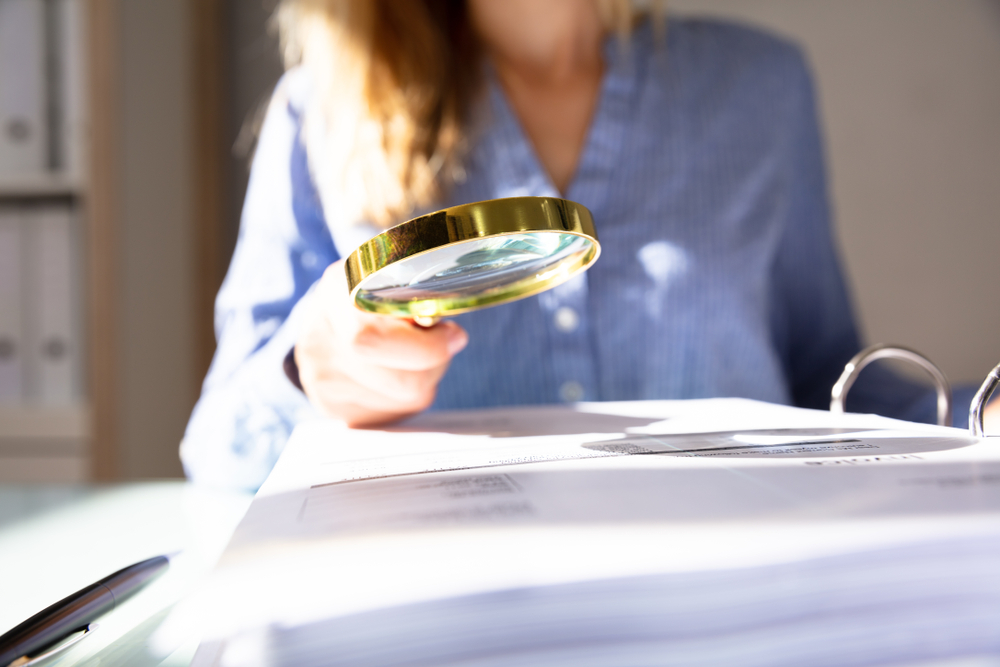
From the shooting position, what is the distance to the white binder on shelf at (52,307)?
129 cm

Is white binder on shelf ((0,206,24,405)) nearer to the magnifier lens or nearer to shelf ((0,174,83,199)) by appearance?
shelf ((0,174,83,199))

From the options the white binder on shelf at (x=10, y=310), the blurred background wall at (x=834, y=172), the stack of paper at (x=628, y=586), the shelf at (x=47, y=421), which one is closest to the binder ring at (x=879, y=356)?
the stack of paper at (x=628, y=586)

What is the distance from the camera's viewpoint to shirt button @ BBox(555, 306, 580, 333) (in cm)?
70

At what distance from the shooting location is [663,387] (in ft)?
2.37

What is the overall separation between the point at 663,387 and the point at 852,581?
55cm

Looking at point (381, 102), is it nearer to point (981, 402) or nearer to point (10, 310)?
point (981, 402)

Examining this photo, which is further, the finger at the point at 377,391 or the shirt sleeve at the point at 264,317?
the shirt sleeve at the point at 264,317

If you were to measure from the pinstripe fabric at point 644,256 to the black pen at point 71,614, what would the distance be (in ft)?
1.11

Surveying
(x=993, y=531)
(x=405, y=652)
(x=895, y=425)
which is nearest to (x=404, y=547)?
(x=405, y=652)

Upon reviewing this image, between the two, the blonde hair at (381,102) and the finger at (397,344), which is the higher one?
the blonde hair at (381,102)

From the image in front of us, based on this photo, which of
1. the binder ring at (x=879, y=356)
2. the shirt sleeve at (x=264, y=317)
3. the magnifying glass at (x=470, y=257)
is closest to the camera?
the magnifying glass at (x=470, y=257)

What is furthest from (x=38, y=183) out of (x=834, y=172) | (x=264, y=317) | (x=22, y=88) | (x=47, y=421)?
(x=834, y=172)

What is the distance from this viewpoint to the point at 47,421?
128 centimetres

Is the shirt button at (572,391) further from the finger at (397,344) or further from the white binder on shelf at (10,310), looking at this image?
the white binder on shelf at (10,310)
